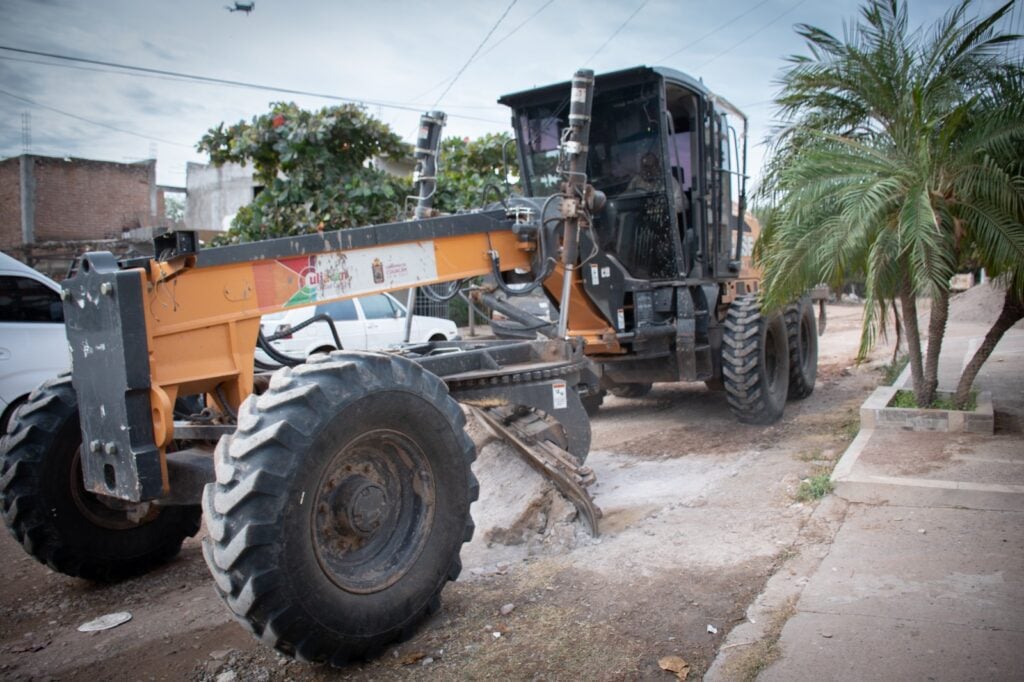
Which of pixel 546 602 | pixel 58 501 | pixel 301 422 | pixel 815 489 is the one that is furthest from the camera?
pixel 815 489

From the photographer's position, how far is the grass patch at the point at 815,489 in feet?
18.0

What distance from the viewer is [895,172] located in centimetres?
659

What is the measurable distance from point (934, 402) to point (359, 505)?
5.80 metres

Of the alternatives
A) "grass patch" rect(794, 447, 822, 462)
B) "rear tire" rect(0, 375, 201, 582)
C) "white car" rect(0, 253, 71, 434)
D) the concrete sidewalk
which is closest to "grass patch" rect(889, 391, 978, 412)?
the concrete sidewalk

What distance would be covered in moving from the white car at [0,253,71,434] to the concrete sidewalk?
7.08 meters

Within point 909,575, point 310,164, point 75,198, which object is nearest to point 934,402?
point 909,575

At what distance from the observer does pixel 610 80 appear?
739 centimetres

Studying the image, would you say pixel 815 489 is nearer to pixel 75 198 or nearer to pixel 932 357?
pixel 932 357

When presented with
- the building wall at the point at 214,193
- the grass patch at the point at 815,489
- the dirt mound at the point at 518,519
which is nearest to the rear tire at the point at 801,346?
the grass patch at the point at 815,489

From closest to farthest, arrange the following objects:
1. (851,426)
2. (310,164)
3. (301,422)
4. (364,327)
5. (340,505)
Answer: (301,422)
(340,505)
(851,426)
(364,327)
(310,164)

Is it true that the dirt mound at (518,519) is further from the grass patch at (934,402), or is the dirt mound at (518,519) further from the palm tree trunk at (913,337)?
the palm tree trunk at (913,337)

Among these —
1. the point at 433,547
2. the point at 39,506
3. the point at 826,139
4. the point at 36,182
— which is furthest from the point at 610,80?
the point at 36,182

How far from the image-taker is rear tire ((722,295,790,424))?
7.91m

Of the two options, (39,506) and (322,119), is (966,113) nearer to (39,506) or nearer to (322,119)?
(39,506)
